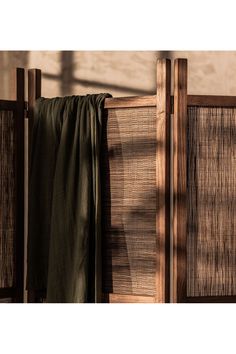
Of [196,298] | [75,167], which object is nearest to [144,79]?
[75,167]

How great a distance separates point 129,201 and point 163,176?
9.2 inches

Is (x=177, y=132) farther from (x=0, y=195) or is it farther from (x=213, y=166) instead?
(x=0, y=195)

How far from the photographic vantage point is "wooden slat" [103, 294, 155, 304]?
3.37 metres

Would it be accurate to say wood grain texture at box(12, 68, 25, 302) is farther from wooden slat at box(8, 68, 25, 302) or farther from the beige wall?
the beige wall

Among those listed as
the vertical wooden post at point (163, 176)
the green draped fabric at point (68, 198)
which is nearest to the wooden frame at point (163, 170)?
the vertical wooden post at point (163, 176)

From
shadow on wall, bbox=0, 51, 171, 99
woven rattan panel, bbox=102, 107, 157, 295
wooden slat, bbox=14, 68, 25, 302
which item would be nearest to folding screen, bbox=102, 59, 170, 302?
woven rattan panel, bbox=102, 107, 157, 295

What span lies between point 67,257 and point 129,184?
48 centimetres

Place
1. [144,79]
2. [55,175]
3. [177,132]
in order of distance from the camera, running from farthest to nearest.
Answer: [144,79] → [55,175] → [177,132]

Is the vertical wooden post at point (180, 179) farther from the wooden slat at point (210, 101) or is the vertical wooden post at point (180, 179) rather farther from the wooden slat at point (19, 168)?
the wooden slat at point (19, 168)

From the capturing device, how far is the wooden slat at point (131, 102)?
334 centimetres

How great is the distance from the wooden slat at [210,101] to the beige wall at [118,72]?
1897mm

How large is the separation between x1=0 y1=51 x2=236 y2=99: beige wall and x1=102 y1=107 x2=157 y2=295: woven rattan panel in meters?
1.83

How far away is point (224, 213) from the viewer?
3.40m

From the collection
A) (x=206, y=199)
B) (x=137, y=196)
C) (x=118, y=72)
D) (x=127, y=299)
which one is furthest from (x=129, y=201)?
(x=118, y=72)
